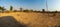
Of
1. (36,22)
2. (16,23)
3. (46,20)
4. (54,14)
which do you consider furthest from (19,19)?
(54,14)

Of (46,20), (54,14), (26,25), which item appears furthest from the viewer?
(54,14)

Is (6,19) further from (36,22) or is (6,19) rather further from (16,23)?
(36,22)

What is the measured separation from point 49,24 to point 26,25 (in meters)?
1.69

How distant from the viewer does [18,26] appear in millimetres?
10445

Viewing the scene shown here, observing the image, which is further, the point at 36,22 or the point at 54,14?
the point at 54,14

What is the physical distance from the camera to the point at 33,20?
11281 mm

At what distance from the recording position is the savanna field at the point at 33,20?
1057cm

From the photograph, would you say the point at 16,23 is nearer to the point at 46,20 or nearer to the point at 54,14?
the point at 46,20

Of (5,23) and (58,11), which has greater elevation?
(58,11)

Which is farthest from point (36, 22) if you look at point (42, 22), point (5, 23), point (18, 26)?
point (5, 23)

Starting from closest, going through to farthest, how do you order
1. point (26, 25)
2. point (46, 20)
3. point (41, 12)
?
Answer: point (26, 25) < point (46, 20) < point (41, 12)

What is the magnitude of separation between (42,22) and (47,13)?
1.66 m

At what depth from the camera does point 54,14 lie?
39.1 feet

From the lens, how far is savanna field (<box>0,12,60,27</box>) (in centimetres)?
1057
